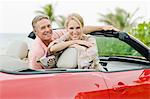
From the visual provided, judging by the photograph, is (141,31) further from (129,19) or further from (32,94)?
(129,19)

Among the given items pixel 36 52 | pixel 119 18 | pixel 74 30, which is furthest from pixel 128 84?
pixel 119 18

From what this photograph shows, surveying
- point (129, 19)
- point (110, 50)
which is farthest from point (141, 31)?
point (129, 19)

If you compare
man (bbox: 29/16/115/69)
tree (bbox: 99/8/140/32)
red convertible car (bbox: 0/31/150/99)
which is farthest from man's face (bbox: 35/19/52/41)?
tree (bbox: 99/8/140/32)

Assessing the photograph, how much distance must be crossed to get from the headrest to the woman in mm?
358

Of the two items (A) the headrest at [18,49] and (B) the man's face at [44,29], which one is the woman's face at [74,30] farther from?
(A) the headrest at [18,49]

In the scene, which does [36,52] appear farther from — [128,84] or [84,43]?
[128,84]

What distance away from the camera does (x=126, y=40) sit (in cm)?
345

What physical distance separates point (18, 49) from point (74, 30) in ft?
1.77

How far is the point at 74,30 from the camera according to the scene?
126 inches

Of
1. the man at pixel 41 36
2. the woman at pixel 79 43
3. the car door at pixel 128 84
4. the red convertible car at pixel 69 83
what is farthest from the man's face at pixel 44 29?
the car door at pixel 128 84

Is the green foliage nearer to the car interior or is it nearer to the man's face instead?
the car interior

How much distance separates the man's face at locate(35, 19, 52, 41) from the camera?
3.24m

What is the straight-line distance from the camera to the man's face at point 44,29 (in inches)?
128

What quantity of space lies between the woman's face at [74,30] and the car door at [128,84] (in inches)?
18.7
